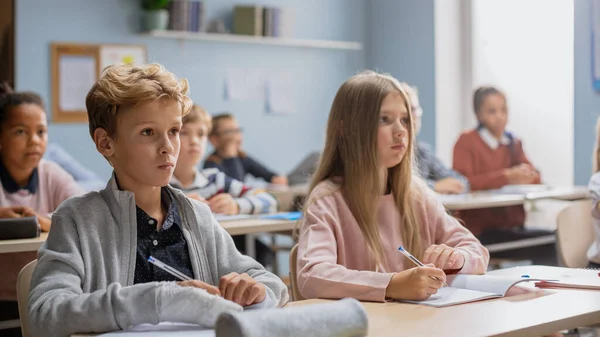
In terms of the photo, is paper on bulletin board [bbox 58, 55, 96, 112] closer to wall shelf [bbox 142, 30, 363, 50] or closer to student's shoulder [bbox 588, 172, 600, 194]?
wall shelf [bbox 142, 30, 363, 50]

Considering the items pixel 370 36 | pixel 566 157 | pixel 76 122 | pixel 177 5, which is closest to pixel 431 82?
pixel 370 36

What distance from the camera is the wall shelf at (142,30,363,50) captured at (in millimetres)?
5686

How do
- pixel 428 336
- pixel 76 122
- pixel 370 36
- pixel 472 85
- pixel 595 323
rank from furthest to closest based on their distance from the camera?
pixel 370 36, pixel 472 85, pixel 76 122, pixel 595 323, pixel 428 336

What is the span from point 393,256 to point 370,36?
5062mm

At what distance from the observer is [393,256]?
2.03 metres

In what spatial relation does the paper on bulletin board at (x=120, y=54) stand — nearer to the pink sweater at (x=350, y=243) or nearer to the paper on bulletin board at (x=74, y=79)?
the paper on bulletin board at (x=74, y=79)

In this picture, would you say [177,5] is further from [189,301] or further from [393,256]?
[189,301]

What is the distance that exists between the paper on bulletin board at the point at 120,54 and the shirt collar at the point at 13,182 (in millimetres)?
2538

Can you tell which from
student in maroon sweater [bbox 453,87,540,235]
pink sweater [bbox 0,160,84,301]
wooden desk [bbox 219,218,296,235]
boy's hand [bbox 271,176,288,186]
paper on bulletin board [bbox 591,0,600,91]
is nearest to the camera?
wooden desk [bbox 219,218,296,235]

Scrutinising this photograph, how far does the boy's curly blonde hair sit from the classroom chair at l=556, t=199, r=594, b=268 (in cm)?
150

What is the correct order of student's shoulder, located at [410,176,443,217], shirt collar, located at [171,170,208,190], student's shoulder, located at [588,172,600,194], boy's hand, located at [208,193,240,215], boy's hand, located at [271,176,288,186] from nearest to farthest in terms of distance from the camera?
student's shoulder, located at [410,176,443,217] → student's shoulder, located at [588,172,600,194] → boy's hand, located at [208,193,240,215] → shirt collar, located at [171,170,208,190] → boy's hand, located at [271,176,288,186]

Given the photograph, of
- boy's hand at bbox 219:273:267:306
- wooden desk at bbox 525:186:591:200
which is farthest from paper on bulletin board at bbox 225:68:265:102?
boy's hand at bbox 219:273:267:306

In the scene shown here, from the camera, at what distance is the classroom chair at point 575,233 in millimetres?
2564

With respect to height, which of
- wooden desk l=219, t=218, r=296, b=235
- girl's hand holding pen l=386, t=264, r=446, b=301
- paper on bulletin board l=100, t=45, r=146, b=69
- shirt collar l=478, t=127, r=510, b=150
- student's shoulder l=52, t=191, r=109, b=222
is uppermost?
paper on bulletin board l=100, t=45, r=146, b=69
